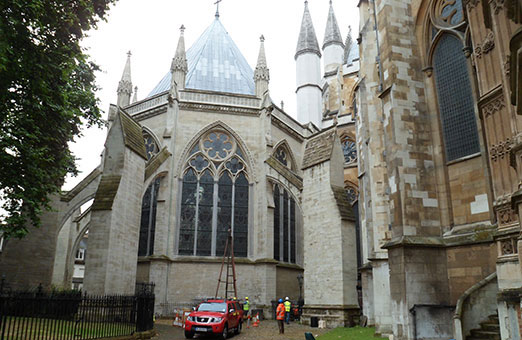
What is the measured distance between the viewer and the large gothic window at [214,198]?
21.2m

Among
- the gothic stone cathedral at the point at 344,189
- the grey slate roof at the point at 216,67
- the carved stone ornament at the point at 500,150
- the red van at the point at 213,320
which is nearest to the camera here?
the carved stone ornament at the point at 500,150

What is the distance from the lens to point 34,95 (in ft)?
37.7

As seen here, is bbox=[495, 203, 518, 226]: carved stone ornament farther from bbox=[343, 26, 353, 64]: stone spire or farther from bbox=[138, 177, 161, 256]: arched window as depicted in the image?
bbox=[343, 26, 353, 64]: stone spire

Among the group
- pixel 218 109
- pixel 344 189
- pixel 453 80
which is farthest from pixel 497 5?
pixel 218 109

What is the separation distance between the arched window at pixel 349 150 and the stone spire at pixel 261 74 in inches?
303

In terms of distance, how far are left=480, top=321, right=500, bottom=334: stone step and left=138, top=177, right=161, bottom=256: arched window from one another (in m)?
16.7

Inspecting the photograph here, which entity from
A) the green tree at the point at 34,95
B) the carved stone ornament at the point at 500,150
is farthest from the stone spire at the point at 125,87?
the carved stone ornament at the point at 500,150

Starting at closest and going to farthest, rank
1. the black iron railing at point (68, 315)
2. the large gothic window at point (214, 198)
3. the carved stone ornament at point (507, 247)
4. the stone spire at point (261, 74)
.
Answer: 1. the carved stone ornament at point (507, 247)
2. the black iron railing at point (68, 315)
3. the large gothic window at point (214, 198)
4. the stone spire at point (261, 74)

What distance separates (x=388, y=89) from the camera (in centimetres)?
1109

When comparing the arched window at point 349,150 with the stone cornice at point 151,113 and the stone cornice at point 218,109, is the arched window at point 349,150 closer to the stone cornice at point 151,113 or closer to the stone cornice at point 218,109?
the stone cornice at point 218,109

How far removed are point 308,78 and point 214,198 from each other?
1723cm

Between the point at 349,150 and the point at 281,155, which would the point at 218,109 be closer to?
the point at 281,155

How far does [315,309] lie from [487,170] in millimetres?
9766

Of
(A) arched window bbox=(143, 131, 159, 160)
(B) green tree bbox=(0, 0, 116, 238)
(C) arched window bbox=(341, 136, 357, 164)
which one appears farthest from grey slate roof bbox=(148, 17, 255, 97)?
(B) green tree bbox=(0, 0, 116, 238)
